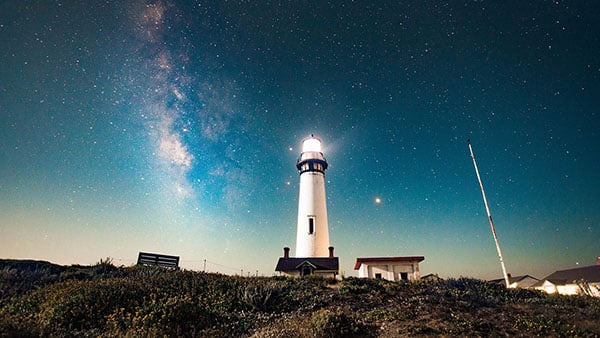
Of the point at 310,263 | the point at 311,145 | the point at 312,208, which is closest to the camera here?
the point at 310,263

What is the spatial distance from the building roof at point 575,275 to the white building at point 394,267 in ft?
88.2

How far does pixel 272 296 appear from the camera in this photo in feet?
38.1

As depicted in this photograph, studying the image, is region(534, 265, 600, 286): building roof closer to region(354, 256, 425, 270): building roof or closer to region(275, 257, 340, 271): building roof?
region(354, 256, 425, 270): building roof

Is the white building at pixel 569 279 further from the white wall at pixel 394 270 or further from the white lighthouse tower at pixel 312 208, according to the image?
the white lighthouse tower at pixel 312 208

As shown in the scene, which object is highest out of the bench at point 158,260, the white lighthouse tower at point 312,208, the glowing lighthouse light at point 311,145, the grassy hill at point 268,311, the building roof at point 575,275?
the glowing lighthouse light at point 311,145

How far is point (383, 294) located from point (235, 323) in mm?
6754

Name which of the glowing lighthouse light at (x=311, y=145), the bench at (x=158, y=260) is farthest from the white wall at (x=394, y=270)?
the bench at (x=158, y=260)

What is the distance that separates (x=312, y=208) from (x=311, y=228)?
195 centimetres

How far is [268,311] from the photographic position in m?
10.5

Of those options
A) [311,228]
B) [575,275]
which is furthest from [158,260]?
[575,275]

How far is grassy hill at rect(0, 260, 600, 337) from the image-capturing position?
787 centimetres

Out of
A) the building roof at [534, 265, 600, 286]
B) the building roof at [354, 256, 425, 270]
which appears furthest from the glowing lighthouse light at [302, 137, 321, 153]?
the building roof at [534, 265, 600, 286]

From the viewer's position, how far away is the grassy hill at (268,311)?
7871 mm

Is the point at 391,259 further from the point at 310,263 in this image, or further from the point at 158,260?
the point at 158,260
